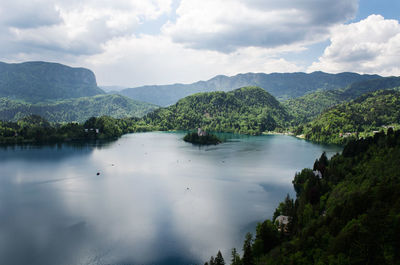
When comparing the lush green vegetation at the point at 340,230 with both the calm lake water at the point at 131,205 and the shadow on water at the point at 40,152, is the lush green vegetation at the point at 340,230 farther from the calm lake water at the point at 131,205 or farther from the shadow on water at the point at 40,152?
the shadow on water at the point at 40,152

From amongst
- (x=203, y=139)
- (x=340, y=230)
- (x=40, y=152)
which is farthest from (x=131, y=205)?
(x=203, y=139)

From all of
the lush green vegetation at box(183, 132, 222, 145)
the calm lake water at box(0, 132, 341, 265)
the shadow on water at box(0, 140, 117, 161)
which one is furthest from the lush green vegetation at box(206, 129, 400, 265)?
the lush green vegetation at box(183, 132, 222, 145)

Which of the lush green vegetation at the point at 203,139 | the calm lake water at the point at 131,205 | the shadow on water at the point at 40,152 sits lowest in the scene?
the calm lake water at the point at 131,205

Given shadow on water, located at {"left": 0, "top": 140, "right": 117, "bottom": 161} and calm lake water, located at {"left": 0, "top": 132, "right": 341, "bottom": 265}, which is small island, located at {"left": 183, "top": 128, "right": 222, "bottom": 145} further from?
shadow on water, located at {"left": 0, "top": 140, "right": 117, "bottom": 161}

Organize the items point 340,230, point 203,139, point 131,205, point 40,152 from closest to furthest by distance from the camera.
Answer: point 340,230
point 131,205
point 40,152
point 203,139

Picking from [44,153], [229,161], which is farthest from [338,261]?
[44,153]

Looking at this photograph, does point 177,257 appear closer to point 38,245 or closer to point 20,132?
point 38,245

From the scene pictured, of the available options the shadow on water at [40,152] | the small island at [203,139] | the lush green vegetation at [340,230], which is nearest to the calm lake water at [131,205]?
the shadow on water at [40,152]

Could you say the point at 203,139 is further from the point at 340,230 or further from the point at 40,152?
the point at 340,230
